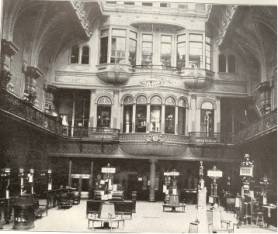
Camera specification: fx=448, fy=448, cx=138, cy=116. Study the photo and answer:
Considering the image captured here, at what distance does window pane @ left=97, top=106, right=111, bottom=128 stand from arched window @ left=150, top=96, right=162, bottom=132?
267 cm

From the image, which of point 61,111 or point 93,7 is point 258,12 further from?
point 61,111

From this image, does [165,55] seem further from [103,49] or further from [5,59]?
[5,59]

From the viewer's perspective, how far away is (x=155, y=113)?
2617 centimetres

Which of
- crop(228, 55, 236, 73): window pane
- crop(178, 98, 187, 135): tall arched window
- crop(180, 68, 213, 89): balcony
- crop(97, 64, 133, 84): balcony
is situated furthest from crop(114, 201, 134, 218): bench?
crop(228, 55, 236, 73): window pane

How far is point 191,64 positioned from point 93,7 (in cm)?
665

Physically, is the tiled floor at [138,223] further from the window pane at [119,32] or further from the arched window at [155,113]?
the window pane at [119,32]

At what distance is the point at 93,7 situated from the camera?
2542 cm

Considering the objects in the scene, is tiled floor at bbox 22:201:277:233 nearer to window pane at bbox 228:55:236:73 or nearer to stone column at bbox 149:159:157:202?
stone column at bbox 149:159:157:202

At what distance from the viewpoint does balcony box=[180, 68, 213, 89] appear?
26.4m

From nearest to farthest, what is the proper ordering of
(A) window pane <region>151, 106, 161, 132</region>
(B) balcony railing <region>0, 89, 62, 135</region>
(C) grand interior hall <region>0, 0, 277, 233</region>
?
1. (B) balcony railing <region>0, 89, 62, 135</region>
2. (C) grand interior hall <region>0, 0, 277, 233</region>
3. (A) window pane <region>151, 106, 161, 132</region>

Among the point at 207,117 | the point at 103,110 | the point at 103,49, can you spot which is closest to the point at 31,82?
the point at 103,110

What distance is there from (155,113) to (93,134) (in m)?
3.82

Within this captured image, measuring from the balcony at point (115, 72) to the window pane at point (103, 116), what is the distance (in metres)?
1.69

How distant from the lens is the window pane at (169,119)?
26000mm
